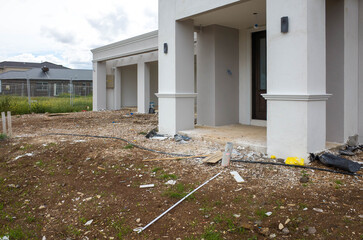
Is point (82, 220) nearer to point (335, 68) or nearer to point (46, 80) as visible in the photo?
point (335, 68)

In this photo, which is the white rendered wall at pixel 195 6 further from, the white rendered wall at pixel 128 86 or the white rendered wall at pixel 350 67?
the white rendered wall at pixel 128 86

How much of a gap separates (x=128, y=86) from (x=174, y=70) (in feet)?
47.0

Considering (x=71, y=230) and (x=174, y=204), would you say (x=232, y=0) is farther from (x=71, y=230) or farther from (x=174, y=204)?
(x=71, y=230)

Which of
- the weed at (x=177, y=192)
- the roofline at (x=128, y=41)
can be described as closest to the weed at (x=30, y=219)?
the weed at (x=177, y=192)

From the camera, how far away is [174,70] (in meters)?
7.39

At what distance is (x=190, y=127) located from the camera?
7809mm

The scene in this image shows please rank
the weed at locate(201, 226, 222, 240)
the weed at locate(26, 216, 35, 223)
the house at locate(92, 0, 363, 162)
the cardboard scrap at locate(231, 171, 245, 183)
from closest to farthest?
the weed at locate(201, 226, 222, 240)
the weed at locate(26, 216, 35, 223)
the cardboard scrap at locate(231, 171, 245, 183)
the house at locate(92, 0, 363, 162)

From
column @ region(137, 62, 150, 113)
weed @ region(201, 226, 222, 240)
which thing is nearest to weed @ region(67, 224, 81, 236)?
weed @ region(201, 226, 222, 240)

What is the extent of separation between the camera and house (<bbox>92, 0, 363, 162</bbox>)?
15.7 ft

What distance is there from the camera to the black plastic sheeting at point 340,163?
4.20 metres

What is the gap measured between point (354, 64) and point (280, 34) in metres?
1.81

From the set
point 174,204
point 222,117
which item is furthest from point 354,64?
point 174,204

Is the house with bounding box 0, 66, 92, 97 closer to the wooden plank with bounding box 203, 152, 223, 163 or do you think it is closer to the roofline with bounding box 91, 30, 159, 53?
the roofline with bounding box 91, 30, 159, 53

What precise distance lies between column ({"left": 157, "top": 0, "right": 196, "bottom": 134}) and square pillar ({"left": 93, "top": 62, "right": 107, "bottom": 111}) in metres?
12.0
